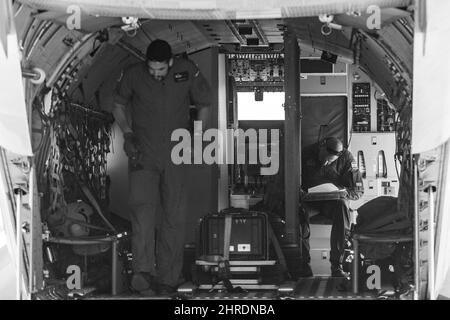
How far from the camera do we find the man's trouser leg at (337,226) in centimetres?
904

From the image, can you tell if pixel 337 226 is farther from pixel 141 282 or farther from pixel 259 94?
pixel 141 282

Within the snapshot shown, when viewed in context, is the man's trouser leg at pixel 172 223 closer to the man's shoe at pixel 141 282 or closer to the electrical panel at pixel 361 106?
the man's shoe at pixel 141 282

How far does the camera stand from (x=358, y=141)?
424 inches

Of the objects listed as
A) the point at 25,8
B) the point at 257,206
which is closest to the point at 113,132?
the point at 257,206

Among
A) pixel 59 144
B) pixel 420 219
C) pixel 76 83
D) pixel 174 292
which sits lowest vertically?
pixel 174 292

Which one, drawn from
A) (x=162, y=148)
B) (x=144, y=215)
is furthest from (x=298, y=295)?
(x=162, y=148)

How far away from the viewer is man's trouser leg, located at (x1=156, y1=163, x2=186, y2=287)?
7586 mm

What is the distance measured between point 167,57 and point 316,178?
10.6ft

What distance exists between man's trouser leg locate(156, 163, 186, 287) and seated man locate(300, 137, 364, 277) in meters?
Result: 2.09

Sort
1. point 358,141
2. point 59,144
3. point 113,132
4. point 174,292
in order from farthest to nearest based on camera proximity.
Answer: point 358,141, point 113,132, point 59,144, point 174,292

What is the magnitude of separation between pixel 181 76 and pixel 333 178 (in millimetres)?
3016

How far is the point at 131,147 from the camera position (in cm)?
737

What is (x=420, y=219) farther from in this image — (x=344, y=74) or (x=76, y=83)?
(x=344, y=74)

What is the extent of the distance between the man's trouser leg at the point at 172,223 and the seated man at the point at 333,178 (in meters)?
2.09
